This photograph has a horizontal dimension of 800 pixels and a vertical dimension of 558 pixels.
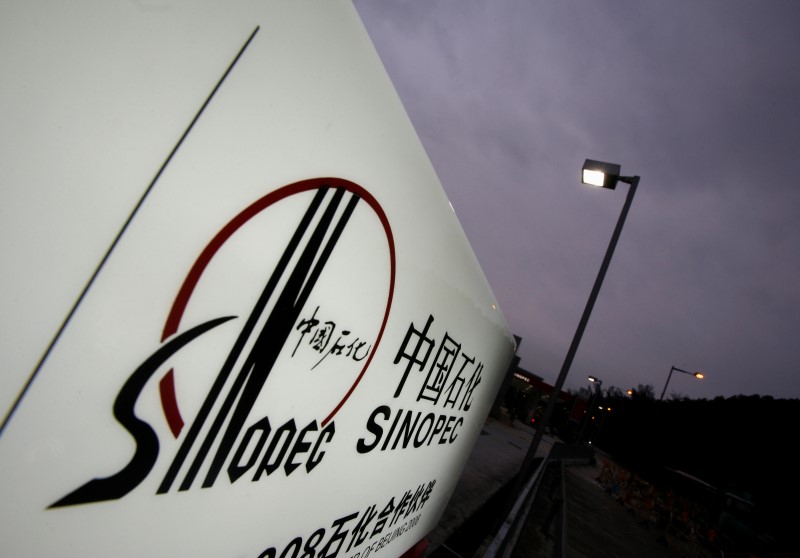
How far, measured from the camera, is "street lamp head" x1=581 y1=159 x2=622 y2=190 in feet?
17.0

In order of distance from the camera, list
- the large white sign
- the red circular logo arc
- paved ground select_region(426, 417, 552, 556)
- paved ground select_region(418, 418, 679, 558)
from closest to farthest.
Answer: the large white sign → the red circular logo arc → paved ground select_region(426, 417, 552, 556) → paved ground select_region(418, 418, 679, 558)

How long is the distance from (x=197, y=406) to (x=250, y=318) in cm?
23

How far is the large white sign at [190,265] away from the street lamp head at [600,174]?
4.94 meters

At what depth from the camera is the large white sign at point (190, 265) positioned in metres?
0.55

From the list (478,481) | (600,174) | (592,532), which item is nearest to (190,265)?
(600,174)

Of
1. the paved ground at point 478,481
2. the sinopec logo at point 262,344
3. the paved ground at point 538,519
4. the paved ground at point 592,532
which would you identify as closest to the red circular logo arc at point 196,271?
the sinopec logo at point 262,344

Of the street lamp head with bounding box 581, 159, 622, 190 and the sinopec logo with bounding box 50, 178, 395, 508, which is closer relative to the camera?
the sinopec logo with bounding box 50, 178, 395, 508

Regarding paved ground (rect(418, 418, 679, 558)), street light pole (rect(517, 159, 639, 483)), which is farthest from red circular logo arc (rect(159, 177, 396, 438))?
street light pole (rect(517, 159, 639, 483))

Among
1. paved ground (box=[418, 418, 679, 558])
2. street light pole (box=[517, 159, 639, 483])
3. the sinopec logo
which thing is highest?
street light pole (box=[517, 159, 639, 483])

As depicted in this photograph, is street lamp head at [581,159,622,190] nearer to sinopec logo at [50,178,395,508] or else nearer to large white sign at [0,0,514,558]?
large white sign at [0,0,514,558]

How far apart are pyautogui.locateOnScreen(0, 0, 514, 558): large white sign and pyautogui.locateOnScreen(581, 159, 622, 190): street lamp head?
4944 mm

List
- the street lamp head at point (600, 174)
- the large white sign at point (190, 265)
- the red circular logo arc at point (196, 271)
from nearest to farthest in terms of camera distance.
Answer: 1. the large white sign at point (190, 265)
2. the red circular logo arc at point (196, 271)
3. the street lamp head at point (600, 174)

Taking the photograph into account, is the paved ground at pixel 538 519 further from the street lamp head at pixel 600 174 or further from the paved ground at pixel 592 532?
the street lamp head at pixel 600 174

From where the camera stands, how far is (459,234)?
1774mm
